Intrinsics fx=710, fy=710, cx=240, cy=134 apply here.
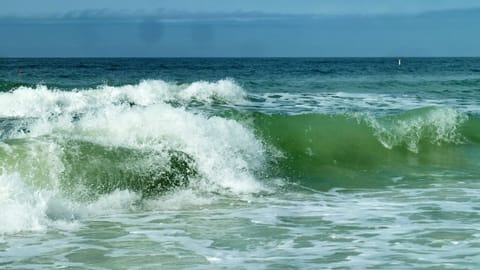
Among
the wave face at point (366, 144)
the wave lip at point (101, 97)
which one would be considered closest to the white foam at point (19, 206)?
the wave face at point (366, 144)

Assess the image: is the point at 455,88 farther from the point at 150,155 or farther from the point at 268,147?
the point at 150,155

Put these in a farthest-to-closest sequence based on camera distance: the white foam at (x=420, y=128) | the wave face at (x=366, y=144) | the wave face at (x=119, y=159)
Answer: the white foam at (x=420, y=128), the wave face at (x=366, y=144), the wave face at (x=119, y=159)

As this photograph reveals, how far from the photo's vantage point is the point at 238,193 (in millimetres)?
9719

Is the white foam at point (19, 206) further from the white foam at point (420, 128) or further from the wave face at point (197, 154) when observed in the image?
the white foam at point (420, 128)

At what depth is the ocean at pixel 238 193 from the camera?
657 cm

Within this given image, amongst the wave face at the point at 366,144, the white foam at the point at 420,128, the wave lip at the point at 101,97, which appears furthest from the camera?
the wave lip at the point at 101,97

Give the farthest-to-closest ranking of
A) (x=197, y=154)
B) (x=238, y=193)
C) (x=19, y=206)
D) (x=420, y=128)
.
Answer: (x=420, y=128), (x=197, y=154), (x=238, y=193), (x=19, y=206)

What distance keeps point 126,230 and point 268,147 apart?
648 centimetres

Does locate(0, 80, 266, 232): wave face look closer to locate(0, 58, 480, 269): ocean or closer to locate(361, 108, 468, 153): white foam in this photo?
locate(0, 58, 480, 269): ocean

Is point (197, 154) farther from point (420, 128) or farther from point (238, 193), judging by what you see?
point (420, 128)

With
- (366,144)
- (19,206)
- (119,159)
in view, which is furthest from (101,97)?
(19,206)

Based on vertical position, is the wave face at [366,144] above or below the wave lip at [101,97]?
below

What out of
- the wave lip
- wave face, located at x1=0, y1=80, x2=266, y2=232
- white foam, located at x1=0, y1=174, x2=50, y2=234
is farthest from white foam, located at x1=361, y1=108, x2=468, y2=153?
white foam, located at x1=0, y1=174, x2=50, y2=234

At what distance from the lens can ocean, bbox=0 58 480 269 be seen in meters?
6.57
